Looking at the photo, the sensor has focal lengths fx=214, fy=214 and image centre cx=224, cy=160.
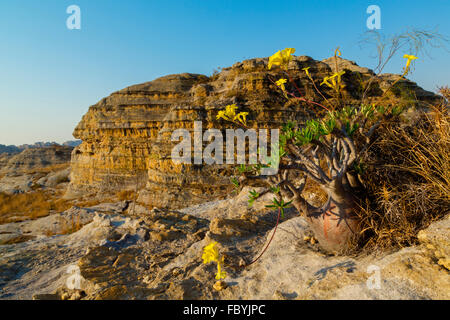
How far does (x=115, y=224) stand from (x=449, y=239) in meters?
5.41

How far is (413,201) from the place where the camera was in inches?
74.7

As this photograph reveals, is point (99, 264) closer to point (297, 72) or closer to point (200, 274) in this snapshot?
point (200, 274)

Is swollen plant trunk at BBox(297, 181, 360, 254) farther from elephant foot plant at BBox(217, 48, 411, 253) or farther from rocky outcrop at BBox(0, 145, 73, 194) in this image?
rocky outcrop at BBox(0, 145, 73, 194)

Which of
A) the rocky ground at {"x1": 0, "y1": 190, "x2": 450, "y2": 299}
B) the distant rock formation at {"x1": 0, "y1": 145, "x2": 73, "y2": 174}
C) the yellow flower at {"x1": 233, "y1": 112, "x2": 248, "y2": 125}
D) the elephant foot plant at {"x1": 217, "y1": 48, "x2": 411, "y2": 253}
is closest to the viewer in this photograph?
the rocky ground at {"x1": 0, "y1": 190, "x2": 450, "y2": 299}

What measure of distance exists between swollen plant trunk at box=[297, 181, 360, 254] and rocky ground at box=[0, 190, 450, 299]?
0.15m

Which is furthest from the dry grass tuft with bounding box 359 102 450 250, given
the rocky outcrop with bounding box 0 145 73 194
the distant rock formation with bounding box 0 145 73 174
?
the distant rock formation with bounding box 0 145 73 174

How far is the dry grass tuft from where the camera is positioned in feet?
6.12

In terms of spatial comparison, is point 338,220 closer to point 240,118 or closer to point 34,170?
point 240,118

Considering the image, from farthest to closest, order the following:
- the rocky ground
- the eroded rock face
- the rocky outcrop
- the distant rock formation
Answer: the distant rock formation → the rocky outcrop → the eroded rock face → the rocky ground

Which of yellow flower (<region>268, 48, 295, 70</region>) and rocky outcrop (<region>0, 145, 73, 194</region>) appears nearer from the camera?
yellow flower (<region>268, 48, 295, 70</region>)

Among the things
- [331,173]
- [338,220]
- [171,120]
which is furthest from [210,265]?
[171,120]

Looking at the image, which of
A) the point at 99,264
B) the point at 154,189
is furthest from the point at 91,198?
the point at 99,264

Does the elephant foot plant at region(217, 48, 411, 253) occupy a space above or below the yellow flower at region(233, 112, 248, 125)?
below

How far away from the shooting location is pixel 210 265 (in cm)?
245
